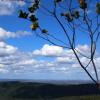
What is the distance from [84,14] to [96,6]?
2.41 ft

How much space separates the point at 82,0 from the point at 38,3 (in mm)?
2060

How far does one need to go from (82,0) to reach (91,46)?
77.0 inches

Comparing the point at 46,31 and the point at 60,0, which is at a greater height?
the point at 60,0

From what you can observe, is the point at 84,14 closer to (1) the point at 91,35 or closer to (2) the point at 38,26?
(1) the point at 91,35

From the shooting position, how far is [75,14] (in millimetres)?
17312

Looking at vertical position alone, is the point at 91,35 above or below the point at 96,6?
below

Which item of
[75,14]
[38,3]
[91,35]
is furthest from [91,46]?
[38,3]

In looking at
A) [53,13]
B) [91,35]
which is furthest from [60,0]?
[91,35]

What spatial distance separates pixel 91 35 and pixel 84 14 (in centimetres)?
95

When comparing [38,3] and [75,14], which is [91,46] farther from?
[38,3]

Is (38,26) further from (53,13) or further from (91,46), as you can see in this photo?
(91,46)

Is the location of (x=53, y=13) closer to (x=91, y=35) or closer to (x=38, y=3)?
(x=38, y=3)

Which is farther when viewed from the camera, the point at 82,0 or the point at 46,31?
the point at 46,31

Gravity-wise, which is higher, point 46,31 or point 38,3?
point 38,3
